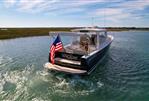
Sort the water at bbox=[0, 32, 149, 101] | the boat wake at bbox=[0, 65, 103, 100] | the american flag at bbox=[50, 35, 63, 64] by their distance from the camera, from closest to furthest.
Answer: the water at bbox=[0, 32, 149, 101], the boat wake at bbox=[0, 65, 103, 100], the american flag at bbox=[50, 35, 63, 64]

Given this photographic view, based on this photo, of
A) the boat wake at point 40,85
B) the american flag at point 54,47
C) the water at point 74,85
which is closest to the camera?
the water at point 74,85

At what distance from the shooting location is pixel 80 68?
43.6 ft

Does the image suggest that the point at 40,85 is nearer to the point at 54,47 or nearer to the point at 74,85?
the point at 74,85

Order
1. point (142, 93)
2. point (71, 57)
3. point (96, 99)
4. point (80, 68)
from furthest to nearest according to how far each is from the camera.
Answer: point (71, 57)
point (80, 68)
point (142, 93)
point (96, 99)

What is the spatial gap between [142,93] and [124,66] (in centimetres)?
639

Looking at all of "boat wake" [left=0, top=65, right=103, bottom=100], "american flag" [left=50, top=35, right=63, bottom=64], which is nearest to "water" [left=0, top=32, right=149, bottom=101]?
"boat wake" [left=0, top=65, right=103, bottom=100]

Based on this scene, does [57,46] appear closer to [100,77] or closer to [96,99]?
[100,77]

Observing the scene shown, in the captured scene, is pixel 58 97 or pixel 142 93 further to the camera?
pixel 142 93

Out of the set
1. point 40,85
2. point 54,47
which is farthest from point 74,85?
point 54,47

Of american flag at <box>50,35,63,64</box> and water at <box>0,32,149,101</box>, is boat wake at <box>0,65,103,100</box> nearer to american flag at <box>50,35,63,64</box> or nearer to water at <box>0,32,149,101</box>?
water at <box>0,32,149,101</box>

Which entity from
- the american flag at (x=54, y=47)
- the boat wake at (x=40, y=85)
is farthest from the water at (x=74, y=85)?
the american flag at (x=54, y=47)

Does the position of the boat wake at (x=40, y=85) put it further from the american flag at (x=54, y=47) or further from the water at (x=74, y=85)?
the american flag at (x=54, y=47)

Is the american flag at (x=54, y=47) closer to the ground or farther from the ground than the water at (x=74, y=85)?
farther from the ground

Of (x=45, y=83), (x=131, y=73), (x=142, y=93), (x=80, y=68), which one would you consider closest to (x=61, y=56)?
(x=80, y=68)
